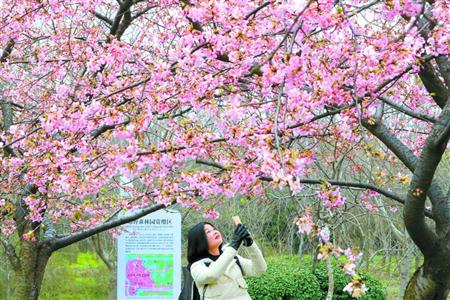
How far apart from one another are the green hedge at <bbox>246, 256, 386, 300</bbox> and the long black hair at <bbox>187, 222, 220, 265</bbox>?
4120mm

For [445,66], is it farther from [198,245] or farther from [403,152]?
[198,245]

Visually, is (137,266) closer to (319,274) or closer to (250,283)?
(250,283)

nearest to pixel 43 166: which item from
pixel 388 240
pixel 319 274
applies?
pixel 319 274

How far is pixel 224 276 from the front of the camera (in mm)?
3727

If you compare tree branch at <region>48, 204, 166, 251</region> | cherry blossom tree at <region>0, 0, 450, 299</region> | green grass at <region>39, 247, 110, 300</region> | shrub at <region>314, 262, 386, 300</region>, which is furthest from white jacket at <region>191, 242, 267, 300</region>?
green grass at <region>39, 247, 110, 300</region>

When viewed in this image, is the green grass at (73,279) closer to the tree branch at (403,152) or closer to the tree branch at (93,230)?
the tree branch at (93,230)

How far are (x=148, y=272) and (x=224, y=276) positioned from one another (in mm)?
3674

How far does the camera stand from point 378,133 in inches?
163

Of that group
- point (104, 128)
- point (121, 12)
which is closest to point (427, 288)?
point (104, 128)

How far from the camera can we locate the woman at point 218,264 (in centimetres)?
353

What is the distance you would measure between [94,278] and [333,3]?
1324 cm

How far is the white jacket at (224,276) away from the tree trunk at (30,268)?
2.57m

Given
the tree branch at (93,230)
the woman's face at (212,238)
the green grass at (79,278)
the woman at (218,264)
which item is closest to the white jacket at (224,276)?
the woman at (218,264)

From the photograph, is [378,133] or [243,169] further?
[378,133]
